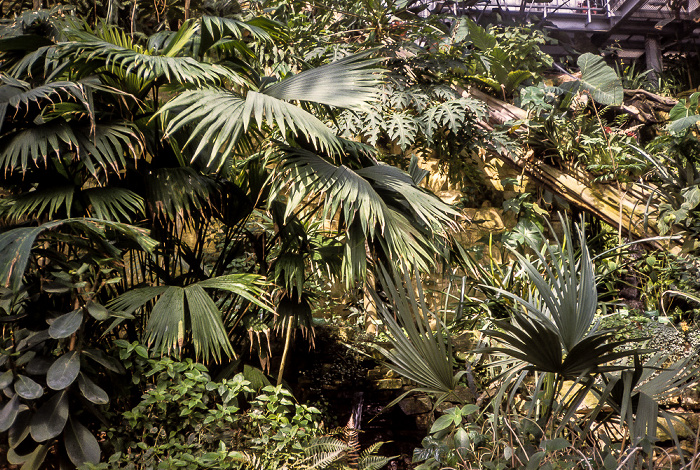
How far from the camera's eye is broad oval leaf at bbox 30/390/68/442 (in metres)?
2.22

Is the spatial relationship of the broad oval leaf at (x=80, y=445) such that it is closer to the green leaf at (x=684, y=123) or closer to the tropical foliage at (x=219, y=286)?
the tropical foliage at (x=219, y=286)

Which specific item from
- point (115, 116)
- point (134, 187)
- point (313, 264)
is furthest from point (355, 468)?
point (115, 116)

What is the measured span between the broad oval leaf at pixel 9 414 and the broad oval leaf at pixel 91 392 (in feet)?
0.81

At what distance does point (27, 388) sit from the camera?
2213 millimetres

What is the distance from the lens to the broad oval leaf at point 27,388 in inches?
86.2

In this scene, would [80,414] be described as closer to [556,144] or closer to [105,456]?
[105,456]

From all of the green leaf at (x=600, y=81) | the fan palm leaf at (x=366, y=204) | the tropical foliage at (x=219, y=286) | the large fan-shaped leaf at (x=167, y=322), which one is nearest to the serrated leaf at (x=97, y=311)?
the tropical foliage at (x=219, y=286)

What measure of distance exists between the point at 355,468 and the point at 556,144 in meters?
3.61

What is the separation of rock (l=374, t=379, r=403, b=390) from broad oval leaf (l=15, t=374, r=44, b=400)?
2.60 m

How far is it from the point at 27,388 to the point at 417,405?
2.69 meters

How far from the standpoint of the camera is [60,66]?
2588 mm

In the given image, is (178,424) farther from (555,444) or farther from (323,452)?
(555,444)

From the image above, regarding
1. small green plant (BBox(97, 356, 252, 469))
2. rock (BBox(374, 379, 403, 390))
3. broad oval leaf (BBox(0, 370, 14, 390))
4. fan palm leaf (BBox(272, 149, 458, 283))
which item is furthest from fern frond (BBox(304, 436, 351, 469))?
rock (BBox(374, 379, 403, 390))

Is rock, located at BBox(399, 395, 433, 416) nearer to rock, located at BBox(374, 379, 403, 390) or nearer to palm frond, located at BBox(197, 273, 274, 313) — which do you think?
rock, located at BBox(374, 379, 403, 390)
